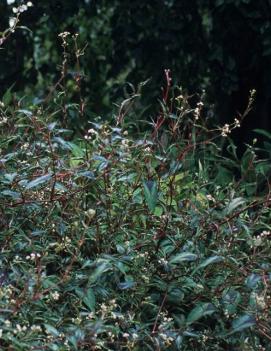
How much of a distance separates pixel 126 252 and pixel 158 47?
9.34 feet

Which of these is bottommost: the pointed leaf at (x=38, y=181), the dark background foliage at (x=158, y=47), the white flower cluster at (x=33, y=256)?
the dark background foliage at (x=158, y=47)

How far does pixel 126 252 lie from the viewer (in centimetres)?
309

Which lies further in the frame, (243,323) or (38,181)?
(38,181)

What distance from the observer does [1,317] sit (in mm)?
2666

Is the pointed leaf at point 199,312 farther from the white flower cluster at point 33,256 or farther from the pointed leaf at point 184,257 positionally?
the white flower cluster at point 33,256

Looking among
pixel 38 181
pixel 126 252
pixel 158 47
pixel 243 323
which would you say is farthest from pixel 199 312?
pixel 158 47

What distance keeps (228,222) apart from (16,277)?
33.5 inches

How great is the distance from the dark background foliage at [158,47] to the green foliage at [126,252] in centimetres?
211

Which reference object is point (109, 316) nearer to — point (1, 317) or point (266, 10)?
point (1, 317)

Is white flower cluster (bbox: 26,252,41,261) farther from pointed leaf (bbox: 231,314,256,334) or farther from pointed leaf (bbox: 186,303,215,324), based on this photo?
pointed leaf (bbox: 231,314,256,334)

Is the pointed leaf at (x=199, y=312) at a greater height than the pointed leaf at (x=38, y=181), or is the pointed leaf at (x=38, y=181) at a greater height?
the pointed leaf at (x=38, y=181)

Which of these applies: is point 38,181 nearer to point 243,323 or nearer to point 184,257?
point 184,257

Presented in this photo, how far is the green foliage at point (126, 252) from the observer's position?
2871 mm

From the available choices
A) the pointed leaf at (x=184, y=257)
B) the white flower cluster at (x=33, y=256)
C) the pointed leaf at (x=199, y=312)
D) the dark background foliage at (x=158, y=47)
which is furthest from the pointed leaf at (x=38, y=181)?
the dark background foliage at (x=158, y=47)
